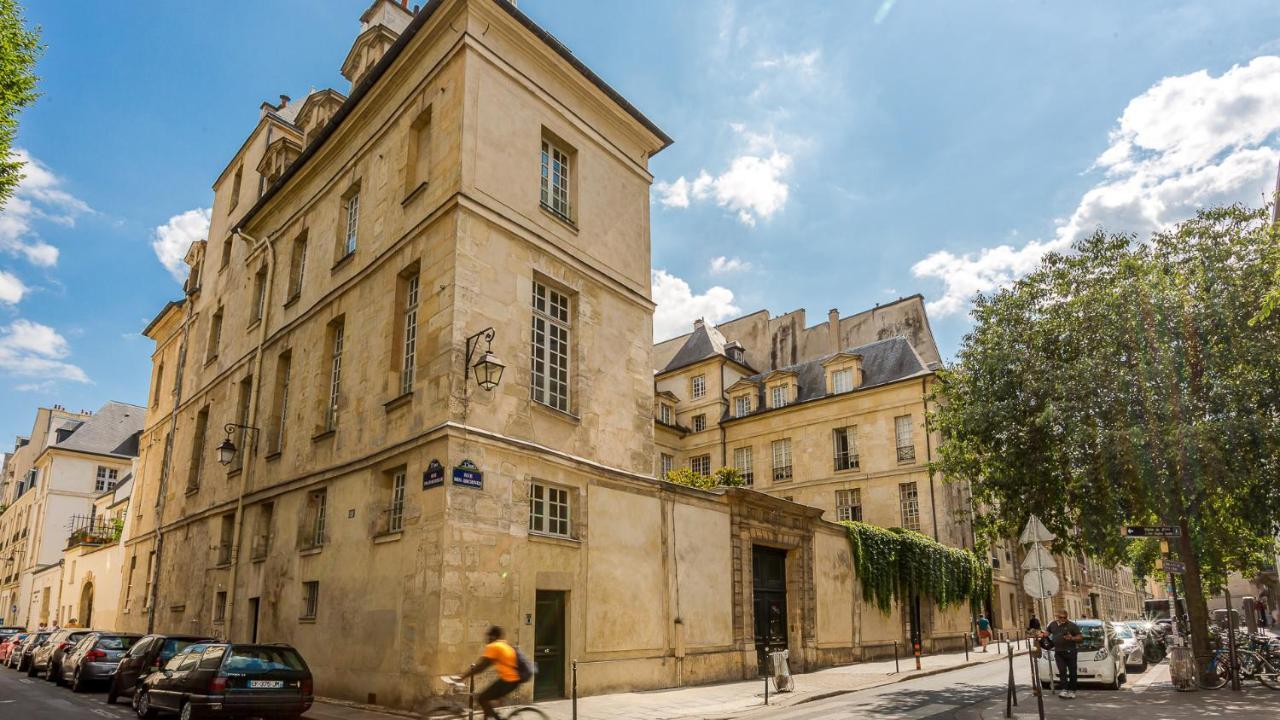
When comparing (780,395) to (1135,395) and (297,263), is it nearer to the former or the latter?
(1135,395)

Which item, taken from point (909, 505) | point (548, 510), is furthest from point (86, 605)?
point (909, 505)

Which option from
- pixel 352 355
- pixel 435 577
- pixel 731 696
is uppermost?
pixel 352 355

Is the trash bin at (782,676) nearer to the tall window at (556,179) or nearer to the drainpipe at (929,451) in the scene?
the tall window at (556,179)

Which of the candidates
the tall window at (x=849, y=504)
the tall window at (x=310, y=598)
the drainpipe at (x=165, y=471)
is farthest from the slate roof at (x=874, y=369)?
the tall window at (x=310, y=598)

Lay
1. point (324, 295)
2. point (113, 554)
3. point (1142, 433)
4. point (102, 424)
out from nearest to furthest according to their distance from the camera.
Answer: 1. point (1142, 433)
2. point (324, 295)
3. point (113, 554)
4. point (102, 424)

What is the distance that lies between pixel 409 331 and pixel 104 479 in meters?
42.5

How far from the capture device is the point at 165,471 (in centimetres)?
2442

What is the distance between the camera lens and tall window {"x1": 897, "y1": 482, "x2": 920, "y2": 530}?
30.5 m

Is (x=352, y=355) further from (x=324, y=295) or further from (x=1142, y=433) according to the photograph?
(x=1142, y=433)

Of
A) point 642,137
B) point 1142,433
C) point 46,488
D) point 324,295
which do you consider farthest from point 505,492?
point 46,488

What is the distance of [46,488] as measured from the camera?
44.2 metres

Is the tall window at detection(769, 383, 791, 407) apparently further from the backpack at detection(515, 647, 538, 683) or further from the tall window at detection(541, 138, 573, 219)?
the backpack at detection(515, 647, 538, 683)

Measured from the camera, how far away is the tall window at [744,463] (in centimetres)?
3606

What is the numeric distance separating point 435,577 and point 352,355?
5.82 metres
